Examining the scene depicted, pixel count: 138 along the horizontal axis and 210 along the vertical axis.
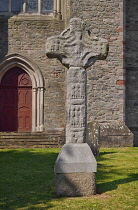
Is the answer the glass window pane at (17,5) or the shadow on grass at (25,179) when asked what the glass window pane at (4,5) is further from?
the shadow on grass at (25,179)

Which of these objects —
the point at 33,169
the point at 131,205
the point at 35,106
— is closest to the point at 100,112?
the point at 35,106

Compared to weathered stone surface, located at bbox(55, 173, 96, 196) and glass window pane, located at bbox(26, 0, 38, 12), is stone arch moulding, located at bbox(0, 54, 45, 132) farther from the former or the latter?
weathered stone surface, located at bbox(55, 173, 96, 196)

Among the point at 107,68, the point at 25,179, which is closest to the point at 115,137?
the point at 107,68

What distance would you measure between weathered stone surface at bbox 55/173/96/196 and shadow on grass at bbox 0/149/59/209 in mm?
180

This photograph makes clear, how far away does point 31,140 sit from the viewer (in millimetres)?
11336

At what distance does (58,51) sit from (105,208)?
2.46 metres

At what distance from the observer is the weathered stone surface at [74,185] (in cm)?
493

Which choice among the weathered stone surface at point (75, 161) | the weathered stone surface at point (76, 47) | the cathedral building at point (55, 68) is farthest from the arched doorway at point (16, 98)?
the weathered stone surface at point (75, 161)

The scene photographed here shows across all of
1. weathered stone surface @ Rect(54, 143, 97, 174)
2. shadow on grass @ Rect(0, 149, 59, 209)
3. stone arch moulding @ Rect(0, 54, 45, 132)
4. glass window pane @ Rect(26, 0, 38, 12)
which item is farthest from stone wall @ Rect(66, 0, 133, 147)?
weathered stone surface @ Rect(54, 143, 97, 174)

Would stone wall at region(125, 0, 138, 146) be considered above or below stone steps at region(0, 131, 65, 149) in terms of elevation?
above

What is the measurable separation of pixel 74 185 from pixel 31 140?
653 centimetres

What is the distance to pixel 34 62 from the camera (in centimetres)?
1420

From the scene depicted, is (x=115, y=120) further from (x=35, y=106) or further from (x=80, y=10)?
(x=80, y=10)

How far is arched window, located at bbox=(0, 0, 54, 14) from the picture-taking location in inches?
581
